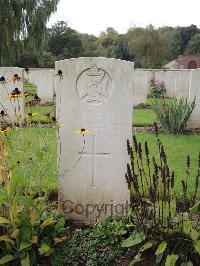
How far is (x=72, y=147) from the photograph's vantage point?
3.93 meters

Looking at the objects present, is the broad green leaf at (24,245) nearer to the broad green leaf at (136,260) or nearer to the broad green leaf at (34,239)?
the broad green leaf at (34,239)

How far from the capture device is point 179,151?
7.29 metres

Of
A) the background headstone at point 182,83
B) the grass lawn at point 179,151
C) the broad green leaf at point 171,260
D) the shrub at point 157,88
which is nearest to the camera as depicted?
the broad green leaf at point 171,260

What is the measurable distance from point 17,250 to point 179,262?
1.24m

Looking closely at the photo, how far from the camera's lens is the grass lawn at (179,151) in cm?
557

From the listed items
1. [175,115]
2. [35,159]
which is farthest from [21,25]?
[35,159]

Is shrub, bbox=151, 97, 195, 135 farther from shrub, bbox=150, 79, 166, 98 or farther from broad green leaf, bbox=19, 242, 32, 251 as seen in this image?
shrub, bbox=150, 79, 166, 98

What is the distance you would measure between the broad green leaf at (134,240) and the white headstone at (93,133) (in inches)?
32.7

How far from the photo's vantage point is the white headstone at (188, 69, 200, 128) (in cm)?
942

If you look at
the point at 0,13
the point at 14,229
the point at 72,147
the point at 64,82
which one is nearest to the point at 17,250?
the point at 14,229

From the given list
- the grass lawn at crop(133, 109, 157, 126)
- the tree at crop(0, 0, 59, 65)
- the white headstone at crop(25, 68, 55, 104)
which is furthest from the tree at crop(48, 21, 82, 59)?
the grass lawn at crop(133, 109, 157, 126)

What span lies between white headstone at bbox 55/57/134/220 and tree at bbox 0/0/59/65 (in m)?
15.3

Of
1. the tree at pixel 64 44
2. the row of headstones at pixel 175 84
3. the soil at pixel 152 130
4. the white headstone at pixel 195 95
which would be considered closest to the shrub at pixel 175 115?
the soil at pixel 152 130

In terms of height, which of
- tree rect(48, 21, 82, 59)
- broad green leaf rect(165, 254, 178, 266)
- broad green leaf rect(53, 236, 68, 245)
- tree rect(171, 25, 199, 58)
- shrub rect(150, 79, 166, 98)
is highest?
tree rect(171, 25, 199, 58)
